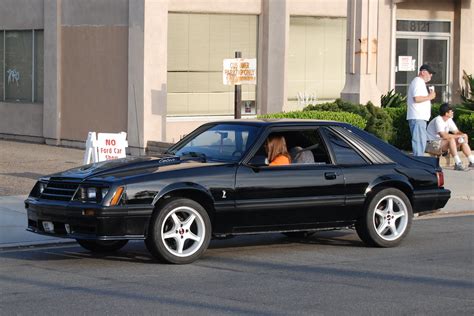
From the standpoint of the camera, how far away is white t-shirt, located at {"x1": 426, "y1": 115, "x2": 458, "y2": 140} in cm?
1969

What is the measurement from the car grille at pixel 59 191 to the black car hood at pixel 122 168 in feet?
0.29

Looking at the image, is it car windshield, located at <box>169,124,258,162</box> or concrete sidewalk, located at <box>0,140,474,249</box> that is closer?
car windshield, located at <box>169,124,258,162</box>

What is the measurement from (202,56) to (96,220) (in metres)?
13.3

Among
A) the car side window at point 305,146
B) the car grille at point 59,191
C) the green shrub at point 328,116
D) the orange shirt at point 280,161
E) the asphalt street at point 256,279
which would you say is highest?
the green shrub at point 328,116

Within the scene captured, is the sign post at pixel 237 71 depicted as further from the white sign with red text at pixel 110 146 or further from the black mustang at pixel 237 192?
the black mustang at pixel 237 192

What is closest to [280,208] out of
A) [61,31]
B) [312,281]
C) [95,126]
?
[312,281]

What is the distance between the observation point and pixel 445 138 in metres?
19.6

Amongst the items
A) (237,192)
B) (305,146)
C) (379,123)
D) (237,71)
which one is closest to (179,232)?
(237,192)

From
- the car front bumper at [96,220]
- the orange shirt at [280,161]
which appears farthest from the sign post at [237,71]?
the car front bumper at [96,220]

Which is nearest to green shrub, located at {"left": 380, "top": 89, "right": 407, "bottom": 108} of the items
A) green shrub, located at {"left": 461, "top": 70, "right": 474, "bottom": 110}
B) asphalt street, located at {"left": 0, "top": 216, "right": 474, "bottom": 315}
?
green shrub, located at {"left": 461, "top": 70, "right": 474, "bottom": 110}

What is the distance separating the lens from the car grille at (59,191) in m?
11.0

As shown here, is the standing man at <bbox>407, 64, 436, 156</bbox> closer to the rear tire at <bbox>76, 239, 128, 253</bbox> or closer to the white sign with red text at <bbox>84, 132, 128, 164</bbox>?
the white sign with red text at <bbox>84, 132, 128, 164</bbox>

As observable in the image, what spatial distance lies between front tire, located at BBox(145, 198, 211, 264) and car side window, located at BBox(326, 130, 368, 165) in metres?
1.86

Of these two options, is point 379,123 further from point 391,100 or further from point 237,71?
point 237,71
